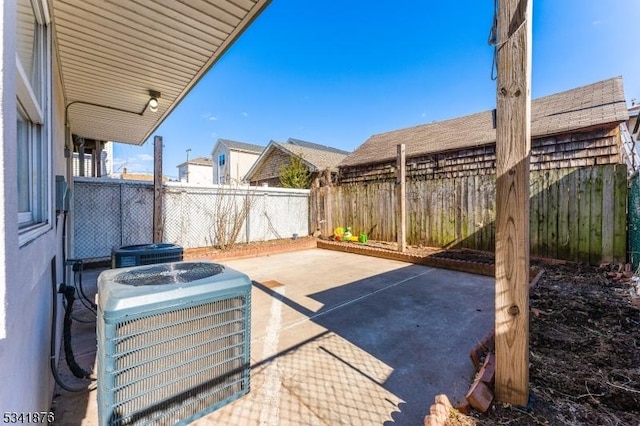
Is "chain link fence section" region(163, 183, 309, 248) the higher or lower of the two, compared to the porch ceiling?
A: lower

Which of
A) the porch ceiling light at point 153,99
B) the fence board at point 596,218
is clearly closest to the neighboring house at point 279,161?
the porch ceiling light at point 153,99

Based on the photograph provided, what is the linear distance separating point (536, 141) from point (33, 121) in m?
9.49

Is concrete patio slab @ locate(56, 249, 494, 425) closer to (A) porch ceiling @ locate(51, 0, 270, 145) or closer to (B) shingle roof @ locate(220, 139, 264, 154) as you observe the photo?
(A) porch ceiling @ locate(51, 0, 270, 145)

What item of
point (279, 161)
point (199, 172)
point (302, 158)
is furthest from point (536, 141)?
point (199, 172)

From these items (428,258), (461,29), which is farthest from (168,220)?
(461,29)

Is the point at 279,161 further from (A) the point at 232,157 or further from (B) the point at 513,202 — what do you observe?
(B) the point at 513,202

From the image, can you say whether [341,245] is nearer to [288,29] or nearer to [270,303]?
[270,303]

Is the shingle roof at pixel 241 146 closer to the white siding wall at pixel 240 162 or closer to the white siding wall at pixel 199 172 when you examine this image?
the white siding wall at pixel 240 162

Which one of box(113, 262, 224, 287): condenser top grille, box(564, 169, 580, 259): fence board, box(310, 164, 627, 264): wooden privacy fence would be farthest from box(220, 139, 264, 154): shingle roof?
box(113, 262, 224, 287): condenser top grille

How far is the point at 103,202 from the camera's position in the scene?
6531 mm

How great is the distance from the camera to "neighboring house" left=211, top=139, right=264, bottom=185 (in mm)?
19984

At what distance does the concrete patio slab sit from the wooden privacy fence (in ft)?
6.99

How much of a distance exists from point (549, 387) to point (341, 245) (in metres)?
6.37

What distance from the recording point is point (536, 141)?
7.53m
